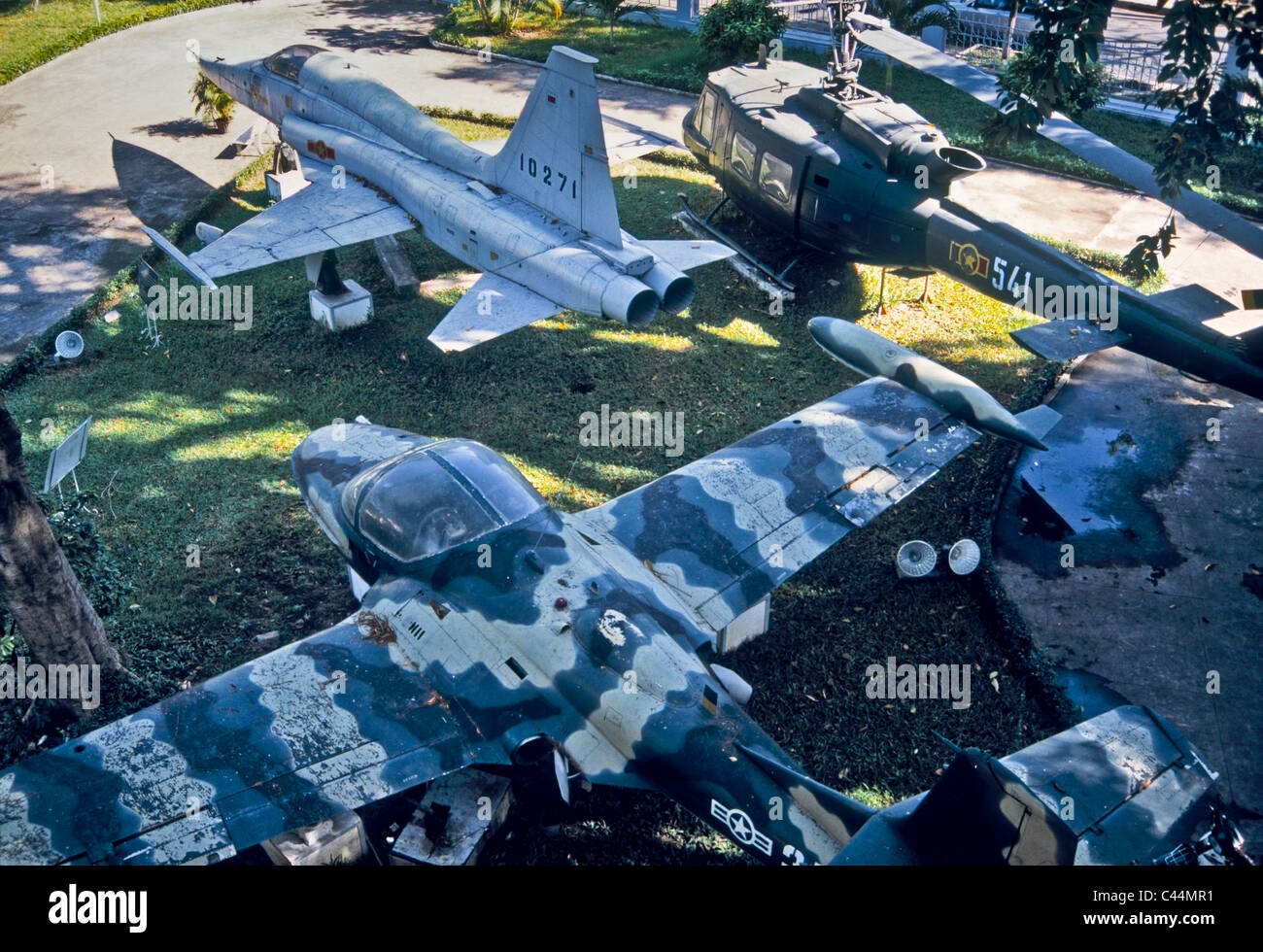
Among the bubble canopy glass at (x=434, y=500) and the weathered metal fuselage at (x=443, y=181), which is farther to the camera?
the weathered metal fuselage at (x=443, y=181)

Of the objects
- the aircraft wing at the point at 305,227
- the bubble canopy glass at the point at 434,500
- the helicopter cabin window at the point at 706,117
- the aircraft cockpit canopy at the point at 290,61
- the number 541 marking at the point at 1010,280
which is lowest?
the bubble canopy glass at the point at 434,500

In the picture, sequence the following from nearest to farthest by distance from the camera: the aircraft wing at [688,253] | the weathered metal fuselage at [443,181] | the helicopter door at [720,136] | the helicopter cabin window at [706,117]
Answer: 1. the weathered metal fuselage at [443,181]
2. the aircraft wing at [688,253]
3. the helicopter door at [720,136]
4. the helicopter cabin window at [706,117]

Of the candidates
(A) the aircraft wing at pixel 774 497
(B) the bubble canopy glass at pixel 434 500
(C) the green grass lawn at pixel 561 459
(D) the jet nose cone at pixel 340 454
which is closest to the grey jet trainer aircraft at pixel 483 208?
(C) the green grass lawn at pixel 561 459

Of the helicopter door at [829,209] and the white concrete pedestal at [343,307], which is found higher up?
the helicopter door at [829,209]

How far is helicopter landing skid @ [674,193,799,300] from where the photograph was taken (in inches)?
828

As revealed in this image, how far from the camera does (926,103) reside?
30.6 meters

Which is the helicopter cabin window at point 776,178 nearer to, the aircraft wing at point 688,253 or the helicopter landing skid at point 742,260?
the helicopter landing skid at point 742,260

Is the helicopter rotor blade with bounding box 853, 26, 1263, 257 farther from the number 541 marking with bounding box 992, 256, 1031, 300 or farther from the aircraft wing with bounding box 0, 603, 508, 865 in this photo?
the aircraft wing with bounding box 0, 603, 508, 865

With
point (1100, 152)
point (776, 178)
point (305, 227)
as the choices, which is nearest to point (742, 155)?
point (776, 178)

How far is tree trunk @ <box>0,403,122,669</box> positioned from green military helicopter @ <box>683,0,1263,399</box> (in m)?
13.5

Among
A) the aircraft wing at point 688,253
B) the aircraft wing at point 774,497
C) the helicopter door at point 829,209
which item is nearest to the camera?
the aircraft wing at point 774,497

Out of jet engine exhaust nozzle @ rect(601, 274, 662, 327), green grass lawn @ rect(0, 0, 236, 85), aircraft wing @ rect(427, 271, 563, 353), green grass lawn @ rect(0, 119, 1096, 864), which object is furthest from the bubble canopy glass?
green grass lawn @ rect(0, 0, 236, 85)

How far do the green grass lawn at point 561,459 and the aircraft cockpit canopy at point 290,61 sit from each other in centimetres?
381

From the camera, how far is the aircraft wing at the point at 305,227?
17734 millimetres
